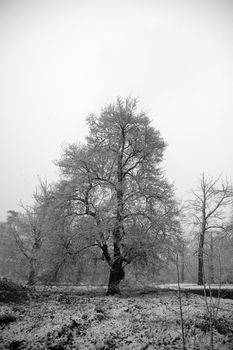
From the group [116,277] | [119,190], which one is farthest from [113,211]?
[116,277]

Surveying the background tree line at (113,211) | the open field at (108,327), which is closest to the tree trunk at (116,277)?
the background tree line at (113,211)

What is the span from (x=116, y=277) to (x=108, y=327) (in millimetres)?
5763

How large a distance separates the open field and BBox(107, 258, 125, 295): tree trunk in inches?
119

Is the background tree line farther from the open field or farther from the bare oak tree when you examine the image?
the open field

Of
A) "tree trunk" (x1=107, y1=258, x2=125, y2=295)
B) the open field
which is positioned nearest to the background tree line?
"tree trunk" (x1=107, y1=258, x2=125, y2=295)

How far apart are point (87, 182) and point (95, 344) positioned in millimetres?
8081

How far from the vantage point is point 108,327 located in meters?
7.02

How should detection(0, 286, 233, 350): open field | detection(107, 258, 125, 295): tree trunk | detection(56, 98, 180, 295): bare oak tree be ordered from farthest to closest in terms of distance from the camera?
detection(107, 258, 125, 295): tree trunk
detection(56, 98, 180, 295): bare oak tree
detection(0, 286, 233, 350): open field

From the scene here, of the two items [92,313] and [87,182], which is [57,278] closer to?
[92,313]

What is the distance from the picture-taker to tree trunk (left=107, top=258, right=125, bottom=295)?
12453 millimetres

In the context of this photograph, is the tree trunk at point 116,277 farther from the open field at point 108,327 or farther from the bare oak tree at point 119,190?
the open field at point 108,327

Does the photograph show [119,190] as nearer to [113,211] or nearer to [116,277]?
[113,211]

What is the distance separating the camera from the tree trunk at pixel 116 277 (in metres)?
12.5

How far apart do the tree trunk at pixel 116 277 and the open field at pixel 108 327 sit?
303cm
